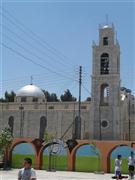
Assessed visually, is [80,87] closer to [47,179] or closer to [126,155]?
[126,155]

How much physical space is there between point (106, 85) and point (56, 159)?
24.7 metres

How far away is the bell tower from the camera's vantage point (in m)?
50.9

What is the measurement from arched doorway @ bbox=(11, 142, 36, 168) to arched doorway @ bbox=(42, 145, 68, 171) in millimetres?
1225

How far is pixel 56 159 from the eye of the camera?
96.0ft

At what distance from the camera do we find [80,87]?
40.9m

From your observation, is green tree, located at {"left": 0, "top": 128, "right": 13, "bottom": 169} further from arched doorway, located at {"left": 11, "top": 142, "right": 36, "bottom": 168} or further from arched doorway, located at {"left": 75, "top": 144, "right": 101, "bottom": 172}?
arched doorway, located at {"left": 75, "top": 144, "right": 101, "bottom": 172}

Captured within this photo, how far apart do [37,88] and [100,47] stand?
53.7 feet

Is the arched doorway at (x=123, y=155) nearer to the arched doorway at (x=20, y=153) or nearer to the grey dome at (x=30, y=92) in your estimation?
the arched doorway at (x=20, y=153)

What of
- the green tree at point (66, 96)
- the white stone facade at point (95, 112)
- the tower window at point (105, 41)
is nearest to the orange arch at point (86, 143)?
the white stone facade at point (95, 112)

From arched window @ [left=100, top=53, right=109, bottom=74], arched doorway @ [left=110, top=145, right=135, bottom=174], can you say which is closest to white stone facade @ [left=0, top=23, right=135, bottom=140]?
arched window @ [left=100, top=53, right=109, bottom=74]

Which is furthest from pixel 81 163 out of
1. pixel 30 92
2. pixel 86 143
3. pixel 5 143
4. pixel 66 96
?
pixel 66 96

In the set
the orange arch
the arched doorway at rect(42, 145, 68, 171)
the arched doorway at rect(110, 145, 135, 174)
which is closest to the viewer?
the arched doorway at rect(110, 145, 135, 174)

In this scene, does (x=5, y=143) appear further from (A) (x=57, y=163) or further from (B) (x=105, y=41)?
(B) (x=105, y=41)

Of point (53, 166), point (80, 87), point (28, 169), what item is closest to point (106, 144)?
point (53, 166)
